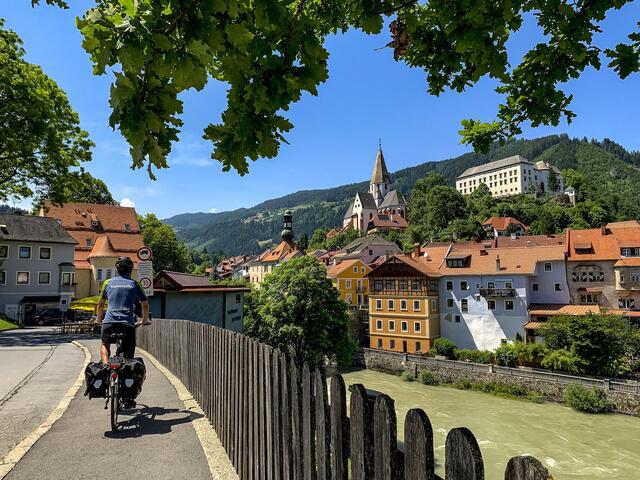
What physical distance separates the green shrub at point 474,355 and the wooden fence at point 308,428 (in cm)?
3847

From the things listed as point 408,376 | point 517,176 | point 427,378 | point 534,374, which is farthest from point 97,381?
point 517,176

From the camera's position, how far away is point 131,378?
5297 mm

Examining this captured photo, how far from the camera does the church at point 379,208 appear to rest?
413 ft

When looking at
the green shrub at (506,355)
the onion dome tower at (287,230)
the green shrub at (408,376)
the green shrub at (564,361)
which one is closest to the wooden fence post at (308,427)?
the green shrub at (564,361)

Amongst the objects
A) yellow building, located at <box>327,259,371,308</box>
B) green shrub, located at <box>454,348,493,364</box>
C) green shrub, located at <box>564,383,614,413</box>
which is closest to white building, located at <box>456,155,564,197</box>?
yellow building, located at <box>327,259,371,308</box>

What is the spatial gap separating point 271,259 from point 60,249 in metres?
59.1

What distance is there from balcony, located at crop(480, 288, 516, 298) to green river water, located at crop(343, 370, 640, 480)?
461 inches

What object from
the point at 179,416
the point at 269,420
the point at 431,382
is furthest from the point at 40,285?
the point at 269,420

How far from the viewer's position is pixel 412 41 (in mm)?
4953

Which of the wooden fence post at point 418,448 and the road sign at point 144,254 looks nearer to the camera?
the wooden fence post at point 418,448

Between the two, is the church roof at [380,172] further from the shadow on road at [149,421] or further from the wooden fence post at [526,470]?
the wooden fence post at [526,470]

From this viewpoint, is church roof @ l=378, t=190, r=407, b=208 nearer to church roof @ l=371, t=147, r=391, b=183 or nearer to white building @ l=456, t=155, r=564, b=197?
church roof @ l=371, t=147, r=391, b=183

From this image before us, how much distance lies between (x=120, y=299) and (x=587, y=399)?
113ft

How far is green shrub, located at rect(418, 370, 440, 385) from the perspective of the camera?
122 feet
